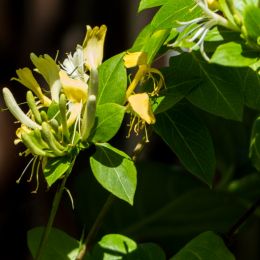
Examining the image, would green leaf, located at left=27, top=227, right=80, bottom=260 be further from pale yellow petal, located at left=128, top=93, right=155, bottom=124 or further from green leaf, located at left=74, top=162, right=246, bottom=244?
green leaf, located at left=74, top=162, right=246, bottom=244

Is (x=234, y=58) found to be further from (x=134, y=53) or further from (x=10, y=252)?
(x=10, y=252)

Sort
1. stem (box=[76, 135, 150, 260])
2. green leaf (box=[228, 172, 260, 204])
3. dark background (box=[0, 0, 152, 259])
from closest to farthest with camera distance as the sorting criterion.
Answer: stem (box=[76, 135, 150, 260])
green leaf (box=[228, 172, 260, 204])
dark background (box=[0, 0, 152, 259])

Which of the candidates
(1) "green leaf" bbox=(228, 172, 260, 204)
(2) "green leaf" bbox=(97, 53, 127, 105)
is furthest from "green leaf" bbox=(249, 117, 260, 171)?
(1) "green leaf" bbox=(228, 172, 260, 204)

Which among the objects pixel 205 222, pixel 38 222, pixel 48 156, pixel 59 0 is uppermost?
pixel 48 156

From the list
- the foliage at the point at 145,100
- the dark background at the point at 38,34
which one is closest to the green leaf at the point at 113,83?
the foliage at the point at 145,100

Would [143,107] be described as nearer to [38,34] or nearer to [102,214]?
[102,214]

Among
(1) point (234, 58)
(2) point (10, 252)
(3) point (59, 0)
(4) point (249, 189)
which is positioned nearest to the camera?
(1) point (234, 58)

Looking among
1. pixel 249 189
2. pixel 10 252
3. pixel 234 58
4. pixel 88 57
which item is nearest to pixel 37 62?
pixel 88 57
